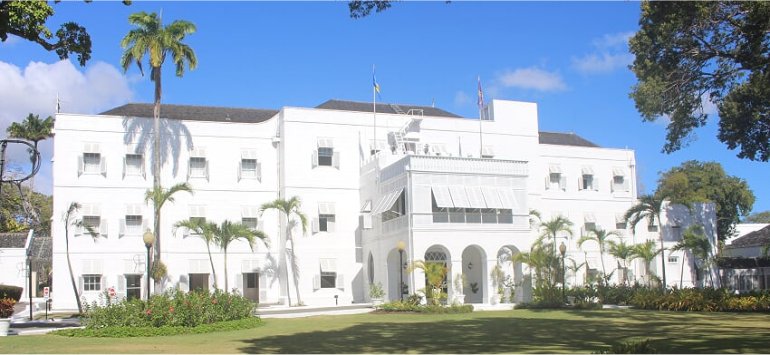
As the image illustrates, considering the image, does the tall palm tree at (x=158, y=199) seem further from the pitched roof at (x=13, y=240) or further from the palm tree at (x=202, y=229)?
the pitched roof at (x=13, y=240)

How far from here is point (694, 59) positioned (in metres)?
20.5

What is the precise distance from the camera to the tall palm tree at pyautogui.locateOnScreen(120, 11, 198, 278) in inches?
1444

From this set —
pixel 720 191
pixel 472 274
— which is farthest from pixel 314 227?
pixel 720 191

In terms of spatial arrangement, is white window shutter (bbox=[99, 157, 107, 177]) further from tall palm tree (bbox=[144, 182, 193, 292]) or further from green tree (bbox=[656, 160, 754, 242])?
green tree (bbox=[656, 160, 754, 242])

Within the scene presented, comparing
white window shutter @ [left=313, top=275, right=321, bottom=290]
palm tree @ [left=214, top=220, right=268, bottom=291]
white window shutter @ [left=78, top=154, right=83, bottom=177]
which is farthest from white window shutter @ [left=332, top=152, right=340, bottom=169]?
white window shutter @ [left=78, top=154, right=83, bottom=177]

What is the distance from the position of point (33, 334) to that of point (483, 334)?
45.9 ft

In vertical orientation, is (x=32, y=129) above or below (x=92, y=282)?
above

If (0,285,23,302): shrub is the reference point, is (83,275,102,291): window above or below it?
above

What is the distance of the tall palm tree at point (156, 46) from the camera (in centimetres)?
3669

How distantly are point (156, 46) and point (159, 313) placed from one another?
18.6 metres

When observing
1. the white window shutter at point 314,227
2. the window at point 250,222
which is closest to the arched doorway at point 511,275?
the white window shutter at point 314,227

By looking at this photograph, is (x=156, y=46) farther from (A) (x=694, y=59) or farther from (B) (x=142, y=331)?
(A) (x=694, y=59)

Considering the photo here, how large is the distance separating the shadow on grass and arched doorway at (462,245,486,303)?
14.1 metres

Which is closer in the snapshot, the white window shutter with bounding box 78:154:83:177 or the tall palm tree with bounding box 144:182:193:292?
the tall palm tree with bounding box 144:182:193:292
